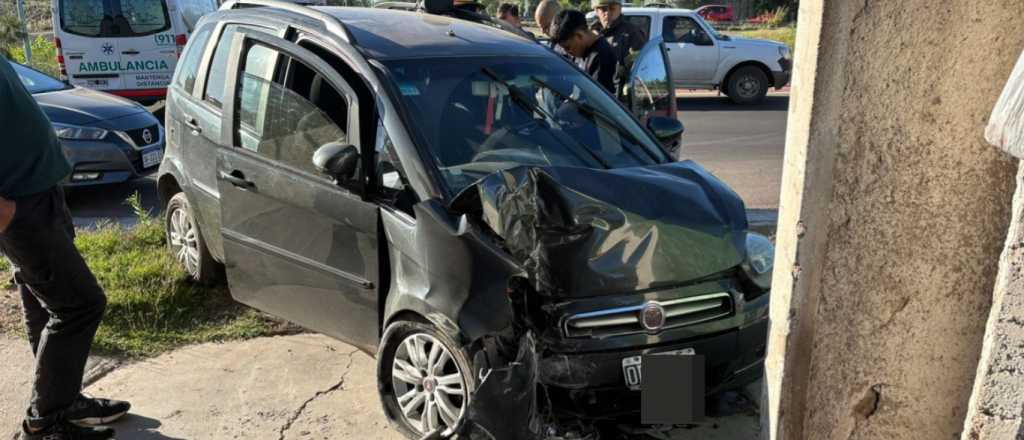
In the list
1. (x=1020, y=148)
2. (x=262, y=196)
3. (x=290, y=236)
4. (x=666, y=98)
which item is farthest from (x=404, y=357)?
(x=666, y=98)

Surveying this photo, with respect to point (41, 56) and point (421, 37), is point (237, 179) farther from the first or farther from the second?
point (41, 56)

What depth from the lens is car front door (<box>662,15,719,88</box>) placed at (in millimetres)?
14711

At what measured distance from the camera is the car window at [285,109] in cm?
378

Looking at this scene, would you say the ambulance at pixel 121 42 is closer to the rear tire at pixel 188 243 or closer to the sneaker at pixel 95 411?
the rear tire at pixel 188 243

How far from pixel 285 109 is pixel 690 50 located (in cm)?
1191

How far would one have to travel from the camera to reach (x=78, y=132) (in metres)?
7.43

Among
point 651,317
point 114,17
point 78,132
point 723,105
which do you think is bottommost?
point 723,105

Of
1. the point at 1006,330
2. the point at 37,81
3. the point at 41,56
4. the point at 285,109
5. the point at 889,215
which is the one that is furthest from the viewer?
the point at 41,56

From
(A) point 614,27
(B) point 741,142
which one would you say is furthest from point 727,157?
(A) point 614,27

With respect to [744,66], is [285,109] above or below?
above

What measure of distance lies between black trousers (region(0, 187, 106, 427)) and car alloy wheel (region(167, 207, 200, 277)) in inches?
58.3

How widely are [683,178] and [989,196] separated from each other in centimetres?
145

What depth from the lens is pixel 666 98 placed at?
561 cm

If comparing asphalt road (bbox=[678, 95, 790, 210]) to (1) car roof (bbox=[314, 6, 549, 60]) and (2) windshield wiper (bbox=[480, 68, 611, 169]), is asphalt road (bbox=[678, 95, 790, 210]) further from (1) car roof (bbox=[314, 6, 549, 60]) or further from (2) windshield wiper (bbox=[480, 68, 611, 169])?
(2) windshield wiper (bbox=[480, 68, 611, 169])
